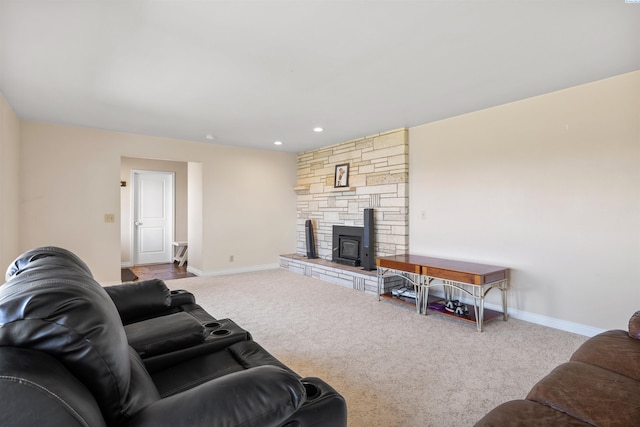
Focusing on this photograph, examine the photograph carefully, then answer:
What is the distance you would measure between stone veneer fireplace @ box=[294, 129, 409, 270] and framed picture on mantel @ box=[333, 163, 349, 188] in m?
0.08

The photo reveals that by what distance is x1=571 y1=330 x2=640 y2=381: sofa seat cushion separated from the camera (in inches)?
60.4

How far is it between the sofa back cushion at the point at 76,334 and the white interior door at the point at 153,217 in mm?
6827

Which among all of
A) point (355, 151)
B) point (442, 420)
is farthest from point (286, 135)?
point (442, 420)

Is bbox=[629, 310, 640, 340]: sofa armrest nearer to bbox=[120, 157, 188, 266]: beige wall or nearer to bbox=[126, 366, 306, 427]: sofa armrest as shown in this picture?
bbox=[126, 366, 306, 427]: sofa armrest

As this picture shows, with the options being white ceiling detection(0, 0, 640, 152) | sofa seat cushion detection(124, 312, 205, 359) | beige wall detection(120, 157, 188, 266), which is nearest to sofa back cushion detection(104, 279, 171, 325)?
sofa seat cushion detection(124, 312, 205, 359)

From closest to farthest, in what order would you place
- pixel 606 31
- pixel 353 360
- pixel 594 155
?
pixel 606 31, pixel 353 360, pixel 594 155

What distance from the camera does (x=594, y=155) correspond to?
3.03 meters

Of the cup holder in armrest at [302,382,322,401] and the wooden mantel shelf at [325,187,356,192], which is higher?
the wooden mantel shelf at [325,187,356,192]

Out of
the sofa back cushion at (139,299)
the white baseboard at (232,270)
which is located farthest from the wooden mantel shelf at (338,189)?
the sofa back cushion at (139,299)

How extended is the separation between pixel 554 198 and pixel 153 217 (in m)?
7.29

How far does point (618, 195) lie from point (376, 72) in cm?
243

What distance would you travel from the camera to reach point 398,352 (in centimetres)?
271

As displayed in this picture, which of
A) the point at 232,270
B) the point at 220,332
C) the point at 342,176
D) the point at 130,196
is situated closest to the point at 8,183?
the point at 130,196

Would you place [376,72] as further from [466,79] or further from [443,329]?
[443,329]
